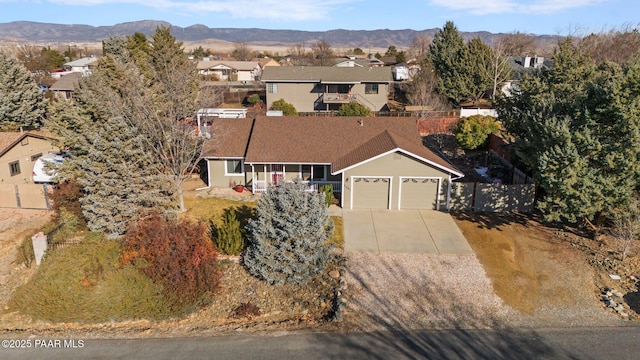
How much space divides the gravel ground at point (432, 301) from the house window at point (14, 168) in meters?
23.3

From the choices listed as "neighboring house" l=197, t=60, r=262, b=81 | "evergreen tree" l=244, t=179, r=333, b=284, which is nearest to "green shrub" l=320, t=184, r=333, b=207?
"evergreen tree" l=244, t=179, r=333, b=284

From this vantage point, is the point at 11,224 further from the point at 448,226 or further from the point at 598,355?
the point at 598,355

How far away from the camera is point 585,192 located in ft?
61.2

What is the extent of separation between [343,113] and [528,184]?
801 inches

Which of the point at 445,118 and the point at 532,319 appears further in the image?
the point at 445,118

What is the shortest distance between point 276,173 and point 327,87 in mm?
27216

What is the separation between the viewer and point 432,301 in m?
16.5

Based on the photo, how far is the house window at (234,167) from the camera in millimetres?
27641

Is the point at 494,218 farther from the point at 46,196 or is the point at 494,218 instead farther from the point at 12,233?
the point at 12,233

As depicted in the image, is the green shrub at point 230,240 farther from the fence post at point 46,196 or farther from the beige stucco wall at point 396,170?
the fence post at point 46,196

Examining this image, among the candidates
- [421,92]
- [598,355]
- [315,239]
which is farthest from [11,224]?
[421,92]

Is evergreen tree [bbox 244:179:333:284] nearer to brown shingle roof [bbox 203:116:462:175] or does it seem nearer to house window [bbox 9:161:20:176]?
brown shingle roof [bbox 203:116:462:175]

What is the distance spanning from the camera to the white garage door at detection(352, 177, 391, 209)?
24.3 m

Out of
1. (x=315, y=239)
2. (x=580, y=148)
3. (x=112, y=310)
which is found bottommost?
(x=112, y=310)
